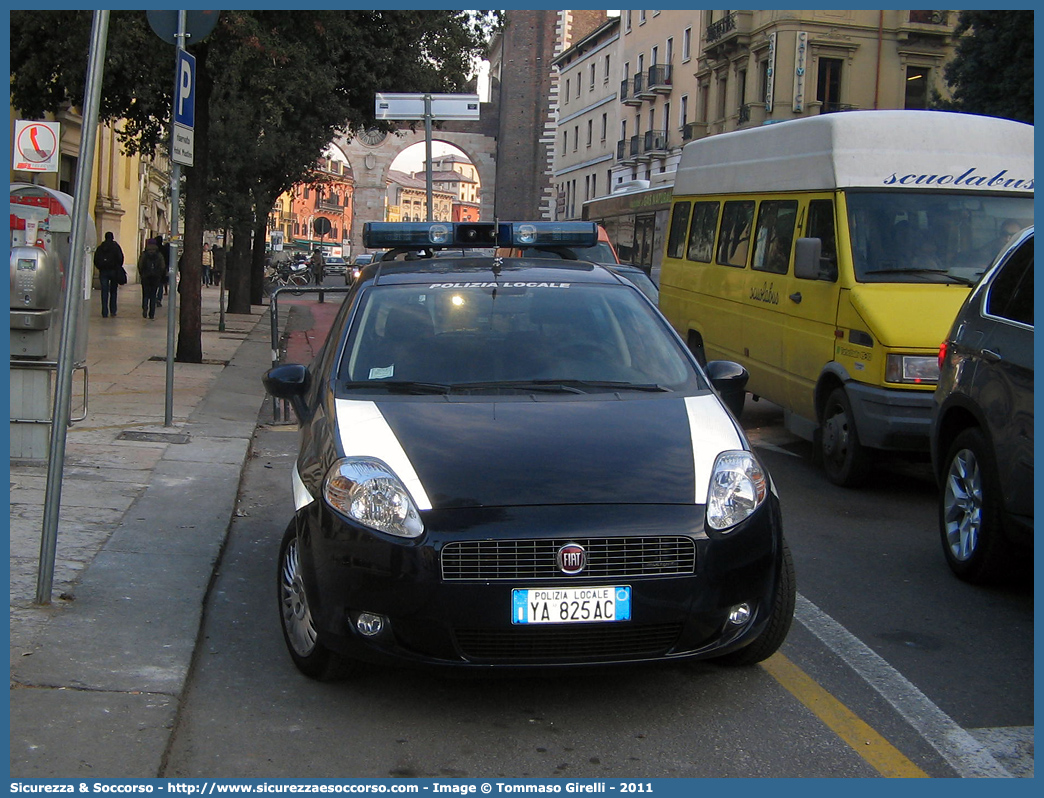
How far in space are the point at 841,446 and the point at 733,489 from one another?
4.69 meters

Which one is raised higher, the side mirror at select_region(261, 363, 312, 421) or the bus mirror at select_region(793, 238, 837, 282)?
the bus mirror at select_region(793, 238, 837, 282)

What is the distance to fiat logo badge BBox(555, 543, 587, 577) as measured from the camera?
13.5 ft

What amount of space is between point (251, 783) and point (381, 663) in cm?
64

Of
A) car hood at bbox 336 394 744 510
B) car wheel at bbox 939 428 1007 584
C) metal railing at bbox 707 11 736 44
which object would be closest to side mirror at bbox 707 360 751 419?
car hood at bbox 336 394 744 510

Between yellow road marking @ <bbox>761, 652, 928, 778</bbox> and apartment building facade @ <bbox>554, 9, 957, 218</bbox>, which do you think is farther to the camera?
apartment building facade @ <bbox>554, 9, 957, 218</bbox>

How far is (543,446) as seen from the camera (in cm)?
454

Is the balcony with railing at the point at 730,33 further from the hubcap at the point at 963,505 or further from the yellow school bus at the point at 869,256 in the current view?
the hubcap at the point at 963,505

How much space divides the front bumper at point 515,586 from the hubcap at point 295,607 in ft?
1.00

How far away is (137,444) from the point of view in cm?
966

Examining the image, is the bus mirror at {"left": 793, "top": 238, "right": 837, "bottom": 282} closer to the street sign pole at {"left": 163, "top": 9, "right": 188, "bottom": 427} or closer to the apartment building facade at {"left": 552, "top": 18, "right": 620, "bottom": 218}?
the street sign pole at {"left": 163, "top": 9, "right": 188, "bottom": 427}

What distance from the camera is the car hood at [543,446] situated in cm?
429

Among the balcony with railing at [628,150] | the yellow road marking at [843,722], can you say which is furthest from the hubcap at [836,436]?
the balcony with railing at [628,150]

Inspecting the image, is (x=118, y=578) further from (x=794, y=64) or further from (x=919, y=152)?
(x=794, y=64)

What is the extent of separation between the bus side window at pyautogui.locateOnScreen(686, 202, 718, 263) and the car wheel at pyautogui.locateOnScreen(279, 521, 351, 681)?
26.6 ft
